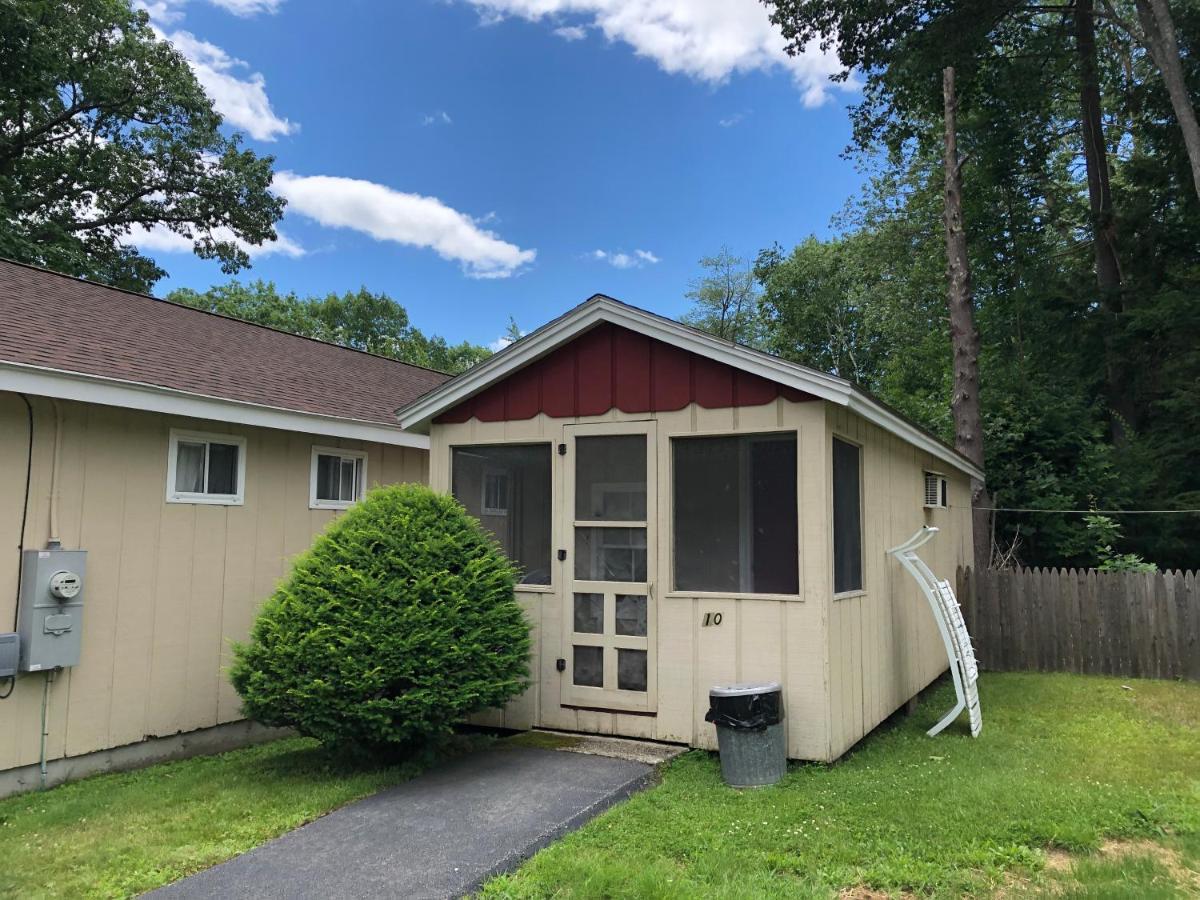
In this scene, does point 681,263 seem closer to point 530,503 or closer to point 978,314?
point 978,314

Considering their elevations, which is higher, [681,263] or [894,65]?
[681,263]

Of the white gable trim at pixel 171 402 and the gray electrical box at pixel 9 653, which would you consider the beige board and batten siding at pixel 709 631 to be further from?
the gray electrical box at pixel 9 653

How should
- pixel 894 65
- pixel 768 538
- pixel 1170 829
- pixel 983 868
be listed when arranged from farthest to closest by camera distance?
pixel 894 65 < pixel 768 538 < pixel 1170 829 < pixel 983 868

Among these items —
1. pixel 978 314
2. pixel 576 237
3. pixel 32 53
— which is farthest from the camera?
pixel 576 237

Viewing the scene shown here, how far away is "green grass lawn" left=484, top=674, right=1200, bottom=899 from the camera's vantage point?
3.23 m

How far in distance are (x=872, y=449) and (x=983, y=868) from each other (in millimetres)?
3232

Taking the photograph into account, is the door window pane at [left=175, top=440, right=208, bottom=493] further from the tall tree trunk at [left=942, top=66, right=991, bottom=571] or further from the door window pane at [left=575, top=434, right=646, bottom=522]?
the tall tree trunk at [left=942, top=66, right=991, bottom=571]

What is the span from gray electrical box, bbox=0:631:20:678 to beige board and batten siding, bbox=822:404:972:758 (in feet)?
16.4

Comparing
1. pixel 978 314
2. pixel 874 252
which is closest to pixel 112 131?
pixel 874 252

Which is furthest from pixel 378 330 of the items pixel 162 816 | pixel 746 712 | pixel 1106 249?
pixel 746 712

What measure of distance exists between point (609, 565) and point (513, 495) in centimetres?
97

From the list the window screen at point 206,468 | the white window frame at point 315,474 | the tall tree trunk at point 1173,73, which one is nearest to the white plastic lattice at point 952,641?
the white window frame at point 315,474

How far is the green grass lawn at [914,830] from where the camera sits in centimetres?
323

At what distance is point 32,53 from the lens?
1534 cm
